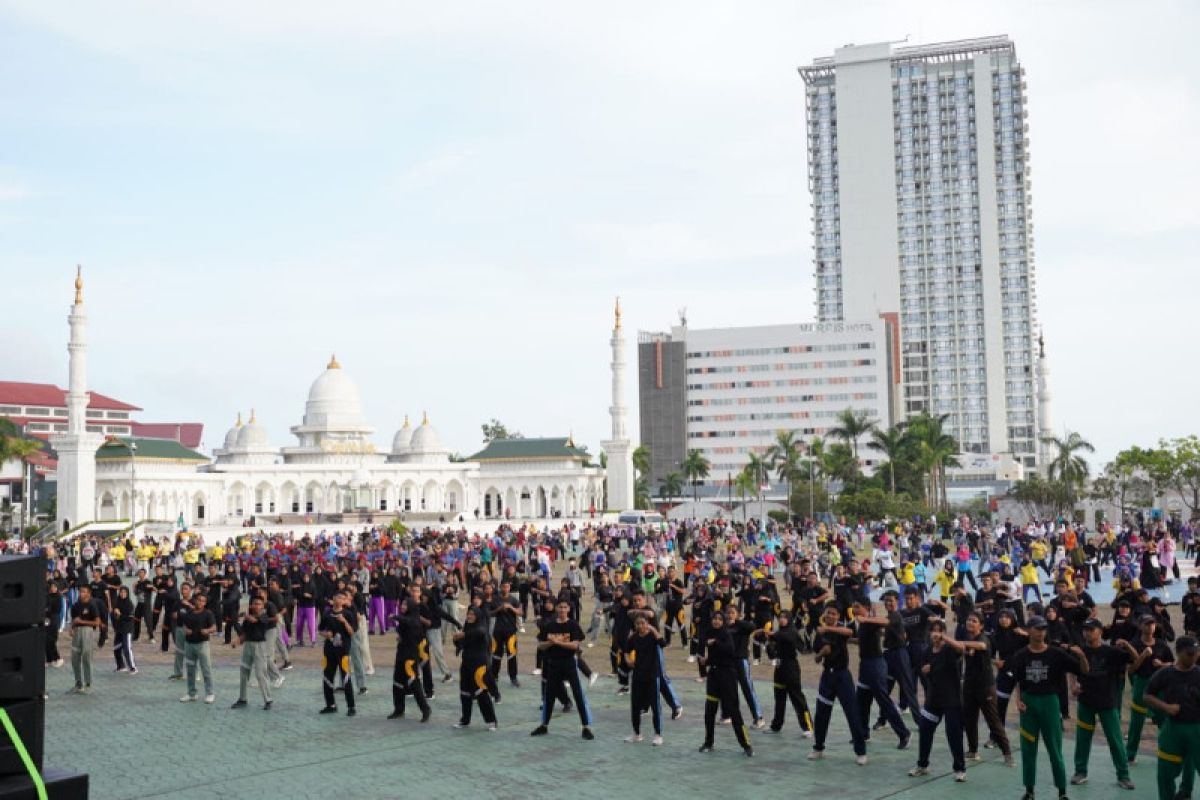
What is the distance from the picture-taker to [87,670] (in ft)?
52.4

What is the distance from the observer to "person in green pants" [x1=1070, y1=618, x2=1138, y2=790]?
32.0 feet

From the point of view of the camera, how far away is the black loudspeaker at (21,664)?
383 centimetres

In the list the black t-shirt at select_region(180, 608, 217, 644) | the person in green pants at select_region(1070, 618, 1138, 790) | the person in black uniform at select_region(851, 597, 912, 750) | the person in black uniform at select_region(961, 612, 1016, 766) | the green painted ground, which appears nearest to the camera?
the person in green pants at select_region(1070, 618, 1138, 790)

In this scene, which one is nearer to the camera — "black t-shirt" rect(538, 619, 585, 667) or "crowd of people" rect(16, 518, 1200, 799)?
"crowd of people" rect(16, 518, 1200, 799)

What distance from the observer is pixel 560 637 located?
12.1 m

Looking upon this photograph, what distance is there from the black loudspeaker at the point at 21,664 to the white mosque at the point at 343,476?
68.9m

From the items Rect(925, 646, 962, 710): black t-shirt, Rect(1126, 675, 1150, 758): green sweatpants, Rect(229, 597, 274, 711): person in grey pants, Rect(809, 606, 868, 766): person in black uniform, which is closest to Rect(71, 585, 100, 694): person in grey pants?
Rect(229, 597, 274, 711): person in grey pants

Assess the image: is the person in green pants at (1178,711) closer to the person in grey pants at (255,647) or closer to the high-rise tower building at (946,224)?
the person in grey pants at (255,647)

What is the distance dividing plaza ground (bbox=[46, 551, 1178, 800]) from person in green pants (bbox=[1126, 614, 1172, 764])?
264 millimetres

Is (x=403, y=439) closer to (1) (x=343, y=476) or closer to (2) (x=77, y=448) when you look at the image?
(1) (x=343, y=476)

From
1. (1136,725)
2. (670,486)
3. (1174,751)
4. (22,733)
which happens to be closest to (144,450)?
(670,486)

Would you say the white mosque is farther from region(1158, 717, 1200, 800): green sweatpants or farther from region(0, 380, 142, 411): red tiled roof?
region(1158, 717, 1200, 800): green sweatpants

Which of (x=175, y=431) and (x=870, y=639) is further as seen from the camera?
(x=175, y=431)

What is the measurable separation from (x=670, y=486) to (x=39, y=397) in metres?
65.0
